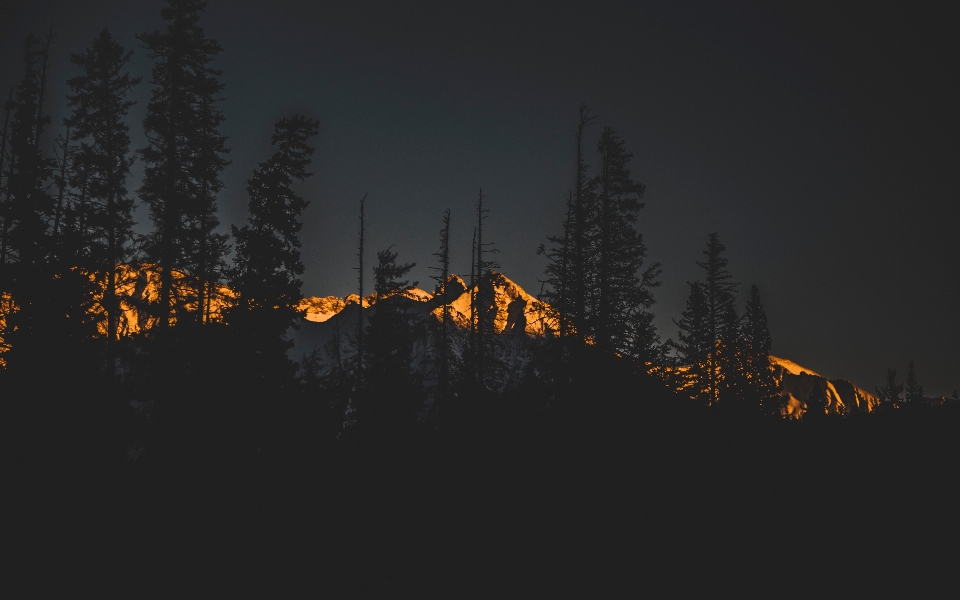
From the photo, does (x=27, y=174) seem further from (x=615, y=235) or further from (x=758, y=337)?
(x=758, y=337)

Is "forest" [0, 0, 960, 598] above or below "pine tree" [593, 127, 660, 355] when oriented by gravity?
below

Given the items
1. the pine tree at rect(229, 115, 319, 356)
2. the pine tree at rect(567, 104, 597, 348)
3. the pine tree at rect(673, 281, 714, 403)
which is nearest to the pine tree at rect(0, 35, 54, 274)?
the pine tree at rect(229, 115, 319, 356)

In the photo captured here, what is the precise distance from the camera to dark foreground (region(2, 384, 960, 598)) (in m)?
7.41

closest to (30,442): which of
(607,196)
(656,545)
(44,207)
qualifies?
(656,545)

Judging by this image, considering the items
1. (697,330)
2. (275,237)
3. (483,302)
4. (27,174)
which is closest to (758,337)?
(697,330)

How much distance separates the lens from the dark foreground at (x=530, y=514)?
24.3 feet

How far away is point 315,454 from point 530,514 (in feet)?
23.1

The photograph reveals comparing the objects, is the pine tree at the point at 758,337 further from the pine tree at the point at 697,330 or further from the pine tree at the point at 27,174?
the pine tree at the point at 27,174

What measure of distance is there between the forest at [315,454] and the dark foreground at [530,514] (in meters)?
0.05

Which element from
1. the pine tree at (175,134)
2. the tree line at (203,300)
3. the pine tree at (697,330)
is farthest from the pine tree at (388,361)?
the pine tree at (697,330)

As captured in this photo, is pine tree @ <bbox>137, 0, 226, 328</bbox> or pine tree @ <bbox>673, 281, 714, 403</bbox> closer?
pine tree @ <bbox>137, 0, 226, 328</bbox>

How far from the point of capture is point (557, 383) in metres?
13.9

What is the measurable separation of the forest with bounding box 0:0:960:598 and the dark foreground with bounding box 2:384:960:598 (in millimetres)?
49

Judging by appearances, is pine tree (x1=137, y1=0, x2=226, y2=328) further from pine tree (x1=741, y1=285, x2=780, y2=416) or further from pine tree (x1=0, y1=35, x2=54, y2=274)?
pine tree (x1=741, y1=285, x2=780, y2=416)
